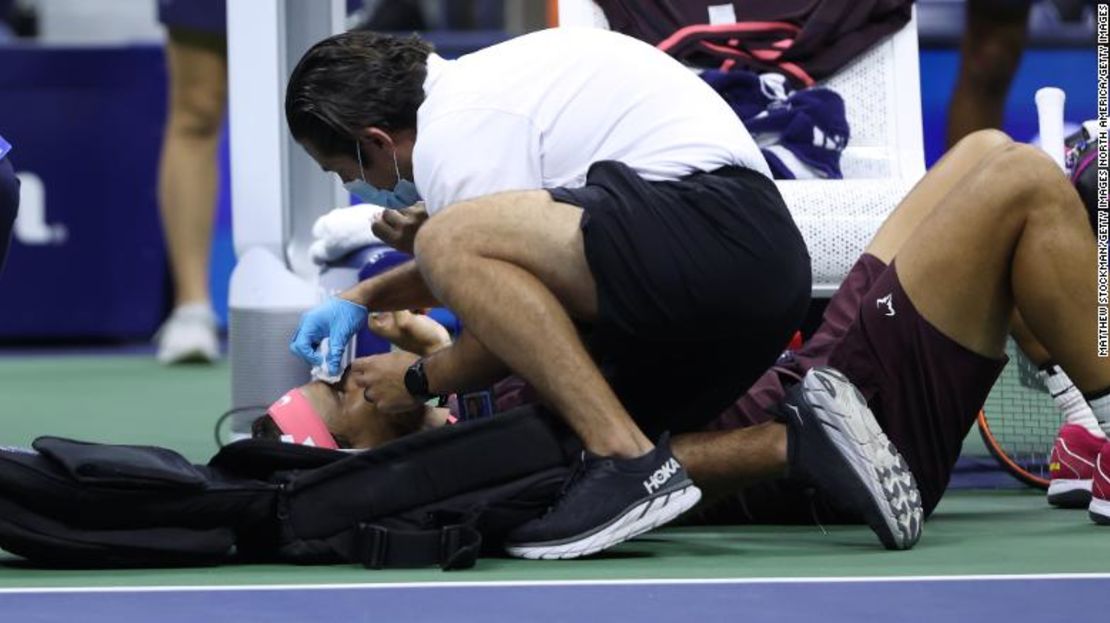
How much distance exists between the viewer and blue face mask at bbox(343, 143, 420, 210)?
4.10 m

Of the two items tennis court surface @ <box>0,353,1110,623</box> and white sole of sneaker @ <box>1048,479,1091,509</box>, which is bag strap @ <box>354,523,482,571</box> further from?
white sole of sneaker @ <box>1048,479,1091,509</box>

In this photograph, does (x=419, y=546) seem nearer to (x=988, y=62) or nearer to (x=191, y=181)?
(x=191, y=181)

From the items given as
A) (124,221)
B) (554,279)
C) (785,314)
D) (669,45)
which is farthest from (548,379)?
(124,221)

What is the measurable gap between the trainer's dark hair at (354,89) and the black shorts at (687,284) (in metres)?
0.34

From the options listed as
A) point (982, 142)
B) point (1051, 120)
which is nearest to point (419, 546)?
point (982, 142)

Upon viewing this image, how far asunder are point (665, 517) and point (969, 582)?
0.54m

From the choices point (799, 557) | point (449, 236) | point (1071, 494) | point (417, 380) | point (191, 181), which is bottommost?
point (191, 181)

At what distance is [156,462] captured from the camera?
3768mm

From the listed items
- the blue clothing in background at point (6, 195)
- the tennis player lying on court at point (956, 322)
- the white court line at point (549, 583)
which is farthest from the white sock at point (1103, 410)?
the blue clothing in background at point (6, 195)

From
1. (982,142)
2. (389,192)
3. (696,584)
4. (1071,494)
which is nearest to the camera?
(696,584)

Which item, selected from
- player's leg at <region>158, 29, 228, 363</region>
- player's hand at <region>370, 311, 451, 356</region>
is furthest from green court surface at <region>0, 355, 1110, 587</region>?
player's leg at <region>158, 29, 228, 363</region>

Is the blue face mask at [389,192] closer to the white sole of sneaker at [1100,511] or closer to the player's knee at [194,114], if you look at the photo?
the white sole of sneaker at [1100,511]

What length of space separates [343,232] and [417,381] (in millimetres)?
1522

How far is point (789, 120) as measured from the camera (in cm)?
527
